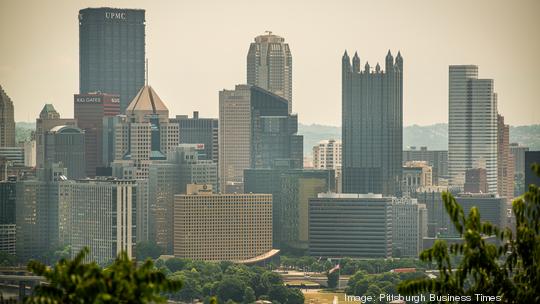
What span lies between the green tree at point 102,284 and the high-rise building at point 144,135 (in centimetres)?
11363

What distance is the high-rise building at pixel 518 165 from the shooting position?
6211 inches

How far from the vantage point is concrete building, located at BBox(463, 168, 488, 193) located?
168 m

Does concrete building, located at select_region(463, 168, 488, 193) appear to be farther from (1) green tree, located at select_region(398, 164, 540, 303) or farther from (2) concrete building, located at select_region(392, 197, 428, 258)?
(1) green tree, located at select_region(398, 164, 540, 303)

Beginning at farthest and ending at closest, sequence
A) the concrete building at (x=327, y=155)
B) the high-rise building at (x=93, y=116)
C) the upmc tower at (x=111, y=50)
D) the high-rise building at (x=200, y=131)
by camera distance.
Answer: the upmc tower at (x=111, y=50)
the concrete building at (x=327, y=155)
the high-rise building at (x=200, y=131)
the high-rise building at (x=93, y=116)

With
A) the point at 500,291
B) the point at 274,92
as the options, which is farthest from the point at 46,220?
the point at 500,291

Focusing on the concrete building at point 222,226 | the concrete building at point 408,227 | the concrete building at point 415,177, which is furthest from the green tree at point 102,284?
the concrete building at point 415,177

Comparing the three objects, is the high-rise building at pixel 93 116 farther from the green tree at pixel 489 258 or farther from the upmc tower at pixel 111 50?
the green tree at pixel 489 258

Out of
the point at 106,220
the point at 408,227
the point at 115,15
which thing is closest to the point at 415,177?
the point at 408,227

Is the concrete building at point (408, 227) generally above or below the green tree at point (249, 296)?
above

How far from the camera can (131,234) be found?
12238 centimetres

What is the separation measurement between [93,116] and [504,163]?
44965 millimetres

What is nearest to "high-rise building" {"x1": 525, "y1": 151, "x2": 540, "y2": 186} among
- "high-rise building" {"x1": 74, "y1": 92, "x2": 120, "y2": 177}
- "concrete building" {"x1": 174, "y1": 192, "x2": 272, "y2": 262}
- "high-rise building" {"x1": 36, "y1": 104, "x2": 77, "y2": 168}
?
"concrete building" {"x1": 174, "y1": 192, "x2": 272, "y2": 262}

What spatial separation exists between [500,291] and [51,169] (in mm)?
115934

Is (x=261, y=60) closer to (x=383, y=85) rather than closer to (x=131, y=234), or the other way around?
(x=383, y=85)
